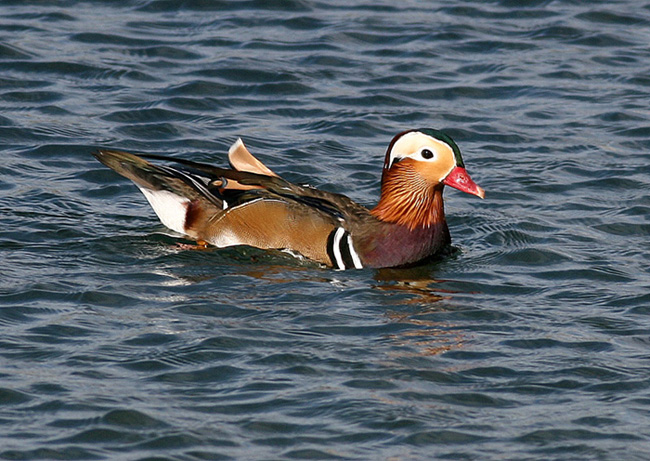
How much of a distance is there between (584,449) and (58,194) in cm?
568

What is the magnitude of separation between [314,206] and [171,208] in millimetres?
1187

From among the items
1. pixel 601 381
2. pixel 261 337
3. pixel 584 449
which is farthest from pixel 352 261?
pixel 584 449

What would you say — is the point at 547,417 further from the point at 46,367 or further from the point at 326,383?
the point at 46,367

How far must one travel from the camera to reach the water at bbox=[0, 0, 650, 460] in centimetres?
743

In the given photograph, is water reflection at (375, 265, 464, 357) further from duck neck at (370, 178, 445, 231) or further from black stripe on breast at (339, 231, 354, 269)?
duck neck at (370, 178, 445, 231)

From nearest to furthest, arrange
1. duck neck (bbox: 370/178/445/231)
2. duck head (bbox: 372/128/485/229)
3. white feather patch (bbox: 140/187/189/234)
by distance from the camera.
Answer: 1. duck head (bbox: 372/128/485/229)
2. duck neck (bbox: 370/178/445/231)
3. white feather patch (bbox: 140/187/189/234)

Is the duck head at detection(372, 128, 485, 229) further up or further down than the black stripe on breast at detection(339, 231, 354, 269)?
further up

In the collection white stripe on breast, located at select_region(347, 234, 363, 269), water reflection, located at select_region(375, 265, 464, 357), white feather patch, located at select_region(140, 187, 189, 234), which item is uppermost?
white feather patch, located at select_region(140, 187, 189, 234)

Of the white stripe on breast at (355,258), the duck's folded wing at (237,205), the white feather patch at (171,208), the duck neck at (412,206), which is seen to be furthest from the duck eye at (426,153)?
the white feather patch at (171,208)

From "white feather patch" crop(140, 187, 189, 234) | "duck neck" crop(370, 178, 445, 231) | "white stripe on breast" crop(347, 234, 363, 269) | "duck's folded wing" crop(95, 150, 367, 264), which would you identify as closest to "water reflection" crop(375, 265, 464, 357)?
"white stripe on breast" crop(347, 234, 363, 269)

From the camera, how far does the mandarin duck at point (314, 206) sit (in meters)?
10.2

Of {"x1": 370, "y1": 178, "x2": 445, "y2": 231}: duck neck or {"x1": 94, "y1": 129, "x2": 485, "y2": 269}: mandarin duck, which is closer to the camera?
{"x1": 94, "y1": 129, "x2": 485, "y2": 269}: mandarin duck

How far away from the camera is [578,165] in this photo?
12.5 metres

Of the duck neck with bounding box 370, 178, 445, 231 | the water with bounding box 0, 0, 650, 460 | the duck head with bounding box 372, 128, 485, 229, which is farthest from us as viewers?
the duck neck with bounding box 370, 178, 445, 231
